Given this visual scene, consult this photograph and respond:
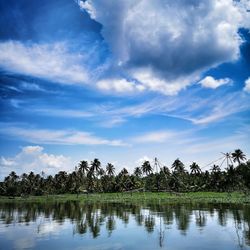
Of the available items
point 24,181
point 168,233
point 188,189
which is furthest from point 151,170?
point 168,233

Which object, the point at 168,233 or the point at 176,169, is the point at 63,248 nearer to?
the point at 168,233

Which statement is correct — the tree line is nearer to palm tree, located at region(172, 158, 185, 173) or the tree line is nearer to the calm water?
palm tree, located at region(172, 158, 185, 173)

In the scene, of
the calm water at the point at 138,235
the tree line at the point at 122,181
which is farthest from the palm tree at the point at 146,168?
the calm water at the point at 138,235

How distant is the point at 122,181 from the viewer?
149 meters

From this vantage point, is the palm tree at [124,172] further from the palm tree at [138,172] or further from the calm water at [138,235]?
the calm water at [138,235]

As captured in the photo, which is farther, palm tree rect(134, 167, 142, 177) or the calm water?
palm tree rect(134, 167, 142, 177)

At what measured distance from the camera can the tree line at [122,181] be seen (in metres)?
134

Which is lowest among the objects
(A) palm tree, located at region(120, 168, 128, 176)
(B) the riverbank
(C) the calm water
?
(C) the calm water

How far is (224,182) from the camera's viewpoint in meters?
129

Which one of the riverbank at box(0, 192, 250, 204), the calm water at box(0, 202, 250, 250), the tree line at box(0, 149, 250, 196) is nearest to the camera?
the calm water at box(0, 202, 250, 250)

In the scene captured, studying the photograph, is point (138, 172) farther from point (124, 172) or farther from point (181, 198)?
point (181, 198)

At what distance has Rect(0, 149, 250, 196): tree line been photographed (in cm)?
13350

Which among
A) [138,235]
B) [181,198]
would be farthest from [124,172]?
[138,235]

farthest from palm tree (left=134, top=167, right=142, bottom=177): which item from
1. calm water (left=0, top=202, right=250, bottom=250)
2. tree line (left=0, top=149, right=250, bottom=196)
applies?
calm water (left=0, top=202, right=250, bottom=250)
